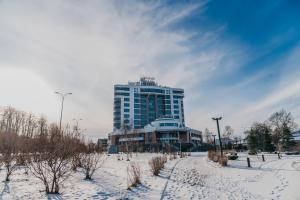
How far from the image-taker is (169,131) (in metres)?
83.1

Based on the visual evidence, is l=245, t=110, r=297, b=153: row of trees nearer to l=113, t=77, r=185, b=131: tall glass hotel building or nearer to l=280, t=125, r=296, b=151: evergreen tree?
l=280, t=125, r=296, b=151: evergreen tree

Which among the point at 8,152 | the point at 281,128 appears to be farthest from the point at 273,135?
the point at 8,152

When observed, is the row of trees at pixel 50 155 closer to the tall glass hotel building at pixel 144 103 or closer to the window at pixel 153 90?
the tall glass hotel building at pixel 144 103

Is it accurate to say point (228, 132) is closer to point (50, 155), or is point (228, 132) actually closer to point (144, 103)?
point (144, 103)

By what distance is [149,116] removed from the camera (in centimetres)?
10756

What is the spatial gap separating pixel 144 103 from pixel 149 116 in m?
7.31

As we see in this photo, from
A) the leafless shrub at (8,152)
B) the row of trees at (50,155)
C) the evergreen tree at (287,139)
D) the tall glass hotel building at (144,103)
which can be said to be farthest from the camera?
the tall glass hotel building at (144,103)

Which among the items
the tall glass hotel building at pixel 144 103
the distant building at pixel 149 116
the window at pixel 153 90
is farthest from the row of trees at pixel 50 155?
the window at pixel 153 90

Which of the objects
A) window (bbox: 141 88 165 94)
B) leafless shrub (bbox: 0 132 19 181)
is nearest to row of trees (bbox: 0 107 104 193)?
leafless shrub (bbox: 0 132 19 181)

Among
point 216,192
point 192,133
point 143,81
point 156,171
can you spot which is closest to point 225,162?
point 156,171

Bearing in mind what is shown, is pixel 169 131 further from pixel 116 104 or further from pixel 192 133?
pixel 116 104

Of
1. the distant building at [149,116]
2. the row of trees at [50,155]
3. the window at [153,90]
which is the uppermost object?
the window at [153,90]

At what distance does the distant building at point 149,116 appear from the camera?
3268 inches

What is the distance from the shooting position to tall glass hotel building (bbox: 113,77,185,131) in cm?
10169
